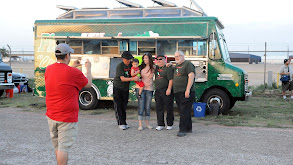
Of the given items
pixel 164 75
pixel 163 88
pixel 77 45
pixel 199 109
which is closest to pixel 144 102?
pixel 163 88

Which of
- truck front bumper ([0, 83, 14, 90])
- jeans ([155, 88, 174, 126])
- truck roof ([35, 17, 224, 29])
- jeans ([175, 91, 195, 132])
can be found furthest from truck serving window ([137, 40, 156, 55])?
truck front bumper ([0, 83, 14, 90])

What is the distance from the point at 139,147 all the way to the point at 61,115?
252 cm

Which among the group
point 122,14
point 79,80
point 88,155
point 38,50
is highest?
point 122,14

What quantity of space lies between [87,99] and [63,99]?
7587mm

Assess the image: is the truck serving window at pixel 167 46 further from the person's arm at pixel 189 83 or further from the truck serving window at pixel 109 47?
the person's arm at pixel 189 83

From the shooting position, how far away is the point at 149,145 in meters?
6.43

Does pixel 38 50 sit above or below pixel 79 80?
above

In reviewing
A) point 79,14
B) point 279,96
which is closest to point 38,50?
point 79,14

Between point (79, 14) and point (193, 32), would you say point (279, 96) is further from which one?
point (79, 14)

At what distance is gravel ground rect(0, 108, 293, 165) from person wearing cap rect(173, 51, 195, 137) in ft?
1.02

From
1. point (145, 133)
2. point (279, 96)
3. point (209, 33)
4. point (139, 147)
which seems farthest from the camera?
point (279, 96)

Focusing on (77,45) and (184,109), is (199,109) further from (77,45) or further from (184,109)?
(77,45)

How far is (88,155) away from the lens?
226 inches

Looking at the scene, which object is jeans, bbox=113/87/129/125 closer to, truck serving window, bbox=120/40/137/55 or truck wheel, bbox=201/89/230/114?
truck serving window, bbox=120/40/137/55
